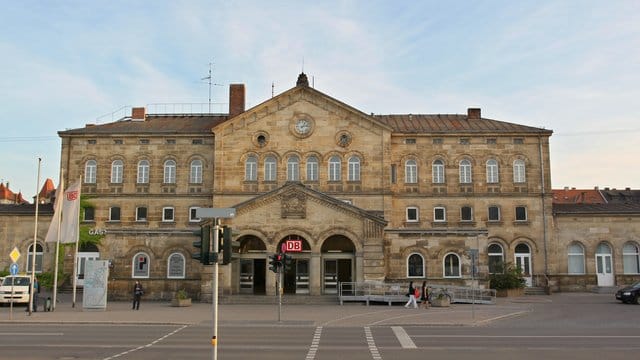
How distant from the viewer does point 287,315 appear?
107 feet

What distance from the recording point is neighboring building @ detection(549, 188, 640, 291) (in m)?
53.8

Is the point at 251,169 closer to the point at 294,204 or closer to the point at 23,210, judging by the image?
the point at 294,204

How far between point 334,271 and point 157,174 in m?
18.5

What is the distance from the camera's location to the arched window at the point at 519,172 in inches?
2153

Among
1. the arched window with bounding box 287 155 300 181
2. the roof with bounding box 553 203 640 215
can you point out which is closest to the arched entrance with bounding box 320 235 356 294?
the arched window with bounding box 287 155 300 181

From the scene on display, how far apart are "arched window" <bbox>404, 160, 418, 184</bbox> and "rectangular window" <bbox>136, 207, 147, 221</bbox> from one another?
21955 millimetres

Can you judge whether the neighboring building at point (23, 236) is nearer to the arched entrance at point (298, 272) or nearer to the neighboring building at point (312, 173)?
the neighboring building at point (312, 173)

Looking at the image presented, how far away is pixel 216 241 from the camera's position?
1475 cm

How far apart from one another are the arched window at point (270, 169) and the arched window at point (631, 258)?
1167 inches

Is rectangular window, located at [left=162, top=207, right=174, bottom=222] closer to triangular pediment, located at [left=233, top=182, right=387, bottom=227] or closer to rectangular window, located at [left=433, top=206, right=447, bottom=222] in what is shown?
triangular pediment, located at [left=233, top=182, right=387, bottom=227]

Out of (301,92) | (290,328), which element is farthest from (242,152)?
(290,328)

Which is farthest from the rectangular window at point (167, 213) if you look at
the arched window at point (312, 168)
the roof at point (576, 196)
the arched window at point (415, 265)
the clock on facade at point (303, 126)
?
the roof at point (576, 196)

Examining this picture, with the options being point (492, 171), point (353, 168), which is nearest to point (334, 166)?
point (353, 168)

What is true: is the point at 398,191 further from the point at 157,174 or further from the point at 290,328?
the point at 290,328
